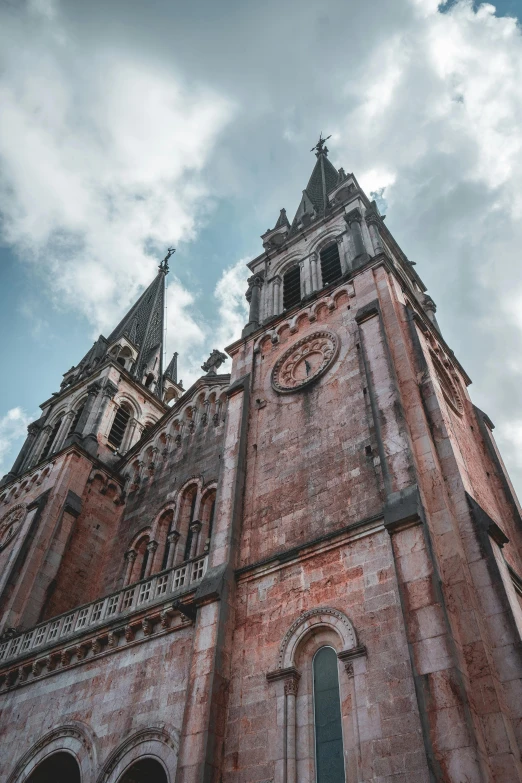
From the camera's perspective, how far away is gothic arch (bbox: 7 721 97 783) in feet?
42.6

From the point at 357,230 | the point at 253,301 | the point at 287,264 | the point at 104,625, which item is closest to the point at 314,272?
the point at 357,230

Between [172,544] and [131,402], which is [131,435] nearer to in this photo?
[131,402]

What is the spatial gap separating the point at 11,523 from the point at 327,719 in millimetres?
18142

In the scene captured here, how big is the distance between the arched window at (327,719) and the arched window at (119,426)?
19649 millimetres

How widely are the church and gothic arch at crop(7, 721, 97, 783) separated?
0.06 meters

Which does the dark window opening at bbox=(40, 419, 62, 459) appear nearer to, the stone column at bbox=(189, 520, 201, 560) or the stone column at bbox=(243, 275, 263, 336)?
the stone column at bbox=(243, 275, 263, 336)

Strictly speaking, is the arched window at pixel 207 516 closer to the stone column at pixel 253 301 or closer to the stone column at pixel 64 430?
the stone column at pixel 253 301

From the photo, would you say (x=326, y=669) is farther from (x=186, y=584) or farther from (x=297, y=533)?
(x=186, y=584)

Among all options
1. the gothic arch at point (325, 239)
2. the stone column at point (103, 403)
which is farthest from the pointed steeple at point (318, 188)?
the stone column at point (103, 403)

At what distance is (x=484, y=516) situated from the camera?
1146 cm

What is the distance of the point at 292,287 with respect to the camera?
23672mm

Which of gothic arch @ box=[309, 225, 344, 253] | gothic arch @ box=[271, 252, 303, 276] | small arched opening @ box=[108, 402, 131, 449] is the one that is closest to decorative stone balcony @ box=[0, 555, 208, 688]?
small arched opening @ box=[108, 402, 131, 449]

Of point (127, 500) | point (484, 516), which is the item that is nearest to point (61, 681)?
point (127, 500)

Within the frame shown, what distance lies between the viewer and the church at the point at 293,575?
387 inches
